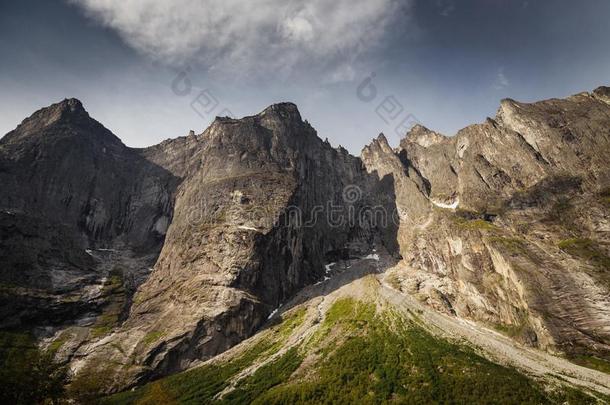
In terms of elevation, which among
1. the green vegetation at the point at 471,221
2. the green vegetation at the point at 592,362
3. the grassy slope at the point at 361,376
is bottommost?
the green vegetation at the point at 592,362

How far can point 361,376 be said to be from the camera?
190 ft

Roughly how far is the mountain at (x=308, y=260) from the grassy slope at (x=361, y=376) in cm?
40

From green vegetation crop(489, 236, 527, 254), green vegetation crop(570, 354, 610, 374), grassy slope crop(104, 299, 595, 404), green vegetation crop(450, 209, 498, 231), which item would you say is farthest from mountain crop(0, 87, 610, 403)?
green vegetation crop(450, 209, 498, 231)

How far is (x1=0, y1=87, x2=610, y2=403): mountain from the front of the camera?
204ft

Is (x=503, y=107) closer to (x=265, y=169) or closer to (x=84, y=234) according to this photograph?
(x=265, y=169)

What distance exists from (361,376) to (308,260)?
59.6m

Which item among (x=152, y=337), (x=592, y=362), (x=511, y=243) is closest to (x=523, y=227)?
(x=511, y=243)

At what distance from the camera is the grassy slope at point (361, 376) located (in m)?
50.4

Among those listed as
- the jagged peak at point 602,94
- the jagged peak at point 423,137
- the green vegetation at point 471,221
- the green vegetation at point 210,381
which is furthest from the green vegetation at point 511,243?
the jagged peak at point 423,137

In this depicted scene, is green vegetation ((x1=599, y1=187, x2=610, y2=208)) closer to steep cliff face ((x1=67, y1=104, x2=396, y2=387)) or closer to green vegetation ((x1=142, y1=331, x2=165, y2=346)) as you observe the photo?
steep cliff face ((x1=67, y1=104, x2=396, y2=387))

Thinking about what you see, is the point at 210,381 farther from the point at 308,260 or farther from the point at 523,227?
the point at 523,227

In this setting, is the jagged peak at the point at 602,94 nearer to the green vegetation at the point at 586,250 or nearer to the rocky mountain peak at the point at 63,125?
the green vegetation at the point at 586,250

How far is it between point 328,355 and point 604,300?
5272 centimetres

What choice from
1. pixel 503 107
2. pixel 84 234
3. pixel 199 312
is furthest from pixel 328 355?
pixel 503 107
